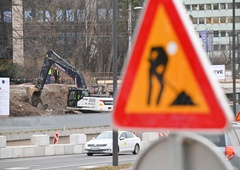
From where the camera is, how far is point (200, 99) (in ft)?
15.7

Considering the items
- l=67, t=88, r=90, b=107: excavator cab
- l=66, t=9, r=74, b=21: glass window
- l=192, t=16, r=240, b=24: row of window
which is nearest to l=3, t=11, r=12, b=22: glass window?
l=66, t=9, r=74, b=21: glass window

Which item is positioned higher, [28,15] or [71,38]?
[28,15]

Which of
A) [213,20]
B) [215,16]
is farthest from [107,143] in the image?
[213,20]

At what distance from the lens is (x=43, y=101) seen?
60094mm

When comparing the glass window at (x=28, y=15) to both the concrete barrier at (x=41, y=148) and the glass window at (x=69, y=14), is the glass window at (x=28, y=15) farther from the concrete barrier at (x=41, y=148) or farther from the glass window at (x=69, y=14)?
the concrete barrier at (x=41, y=148)

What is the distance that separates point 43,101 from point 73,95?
3.49 metres

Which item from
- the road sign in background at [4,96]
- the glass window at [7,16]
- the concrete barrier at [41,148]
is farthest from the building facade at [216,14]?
the concrete barrier at [41,148]

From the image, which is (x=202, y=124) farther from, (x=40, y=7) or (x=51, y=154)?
(x=40, y=7)

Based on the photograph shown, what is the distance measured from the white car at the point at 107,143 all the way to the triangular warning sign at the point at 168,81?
1236 inches

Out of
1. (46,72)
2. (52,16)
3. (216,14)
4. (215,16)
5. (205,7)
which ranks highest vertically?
(205,7)

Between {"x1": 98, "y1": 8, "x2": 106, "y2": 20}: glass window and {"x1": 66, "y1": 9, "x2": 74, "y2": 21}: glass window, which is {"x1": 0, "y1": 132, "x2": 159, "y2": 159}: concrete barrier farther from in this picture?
{"x1": 98, "y1": 8, "x2": 106, "y2": 20}: glass window

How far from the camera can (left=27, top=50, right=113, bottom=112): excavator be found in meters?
56.0

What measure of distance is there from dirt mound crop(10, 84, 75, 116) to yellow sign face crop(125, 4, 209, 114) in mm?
48758

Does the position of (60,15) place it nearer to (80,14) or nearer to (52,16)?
(52,16)
